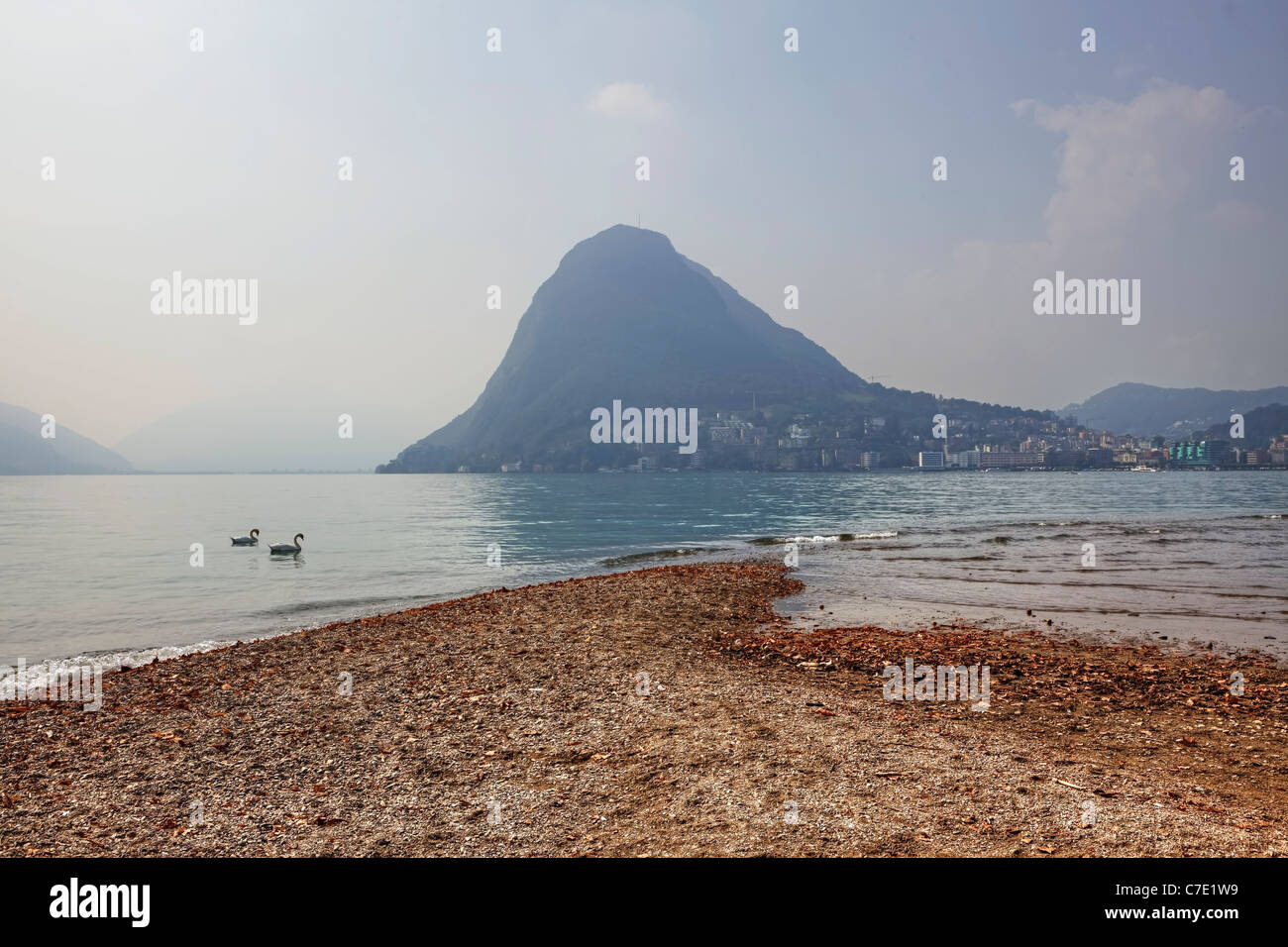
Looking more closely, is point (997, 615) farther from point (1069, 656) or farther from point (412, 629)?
point (412, 629)

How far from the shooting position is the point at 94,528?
68188 millimetres

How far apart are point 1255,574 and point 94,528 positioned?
285 feet

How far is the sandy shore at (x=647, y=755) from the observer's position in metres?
7.66

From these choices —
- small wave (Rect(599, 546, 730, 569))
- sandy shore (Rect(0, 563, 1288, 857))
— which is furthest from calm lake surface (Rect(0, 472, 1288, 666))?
sandy shore (Rect(0, 563, 1288, 857))

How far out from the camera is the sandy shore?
302 inches

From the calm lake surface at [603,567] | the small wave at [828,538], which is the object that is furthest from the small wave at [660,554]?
the small wave at [828,538]

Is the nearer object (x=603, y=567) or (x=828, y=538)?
(x=603, y=567)

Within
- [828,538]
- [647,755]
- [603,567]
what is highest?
[647,755]

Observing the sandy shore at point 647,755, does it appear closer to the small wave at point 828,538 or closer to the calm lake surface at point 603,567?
the calm lake surface at point 603,567

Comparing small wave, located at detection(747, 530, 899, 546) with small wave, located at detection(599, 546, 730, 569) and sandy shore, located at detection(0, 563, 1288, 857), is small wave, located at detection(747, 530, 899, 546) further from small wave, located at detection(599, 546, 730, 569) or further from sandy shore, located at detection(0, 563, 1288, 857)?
sandy shore, located at detection(0, 563, 1288, 857)

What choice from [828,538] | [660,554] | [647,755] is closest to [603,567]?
[660,554]

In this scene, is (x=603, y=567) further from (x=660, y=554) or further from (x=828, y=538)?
(x=828, y=538)

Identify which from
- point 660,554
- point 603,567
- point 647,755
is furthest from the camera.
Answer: point 660,554

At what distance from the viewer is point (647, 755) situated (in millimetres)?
10039
